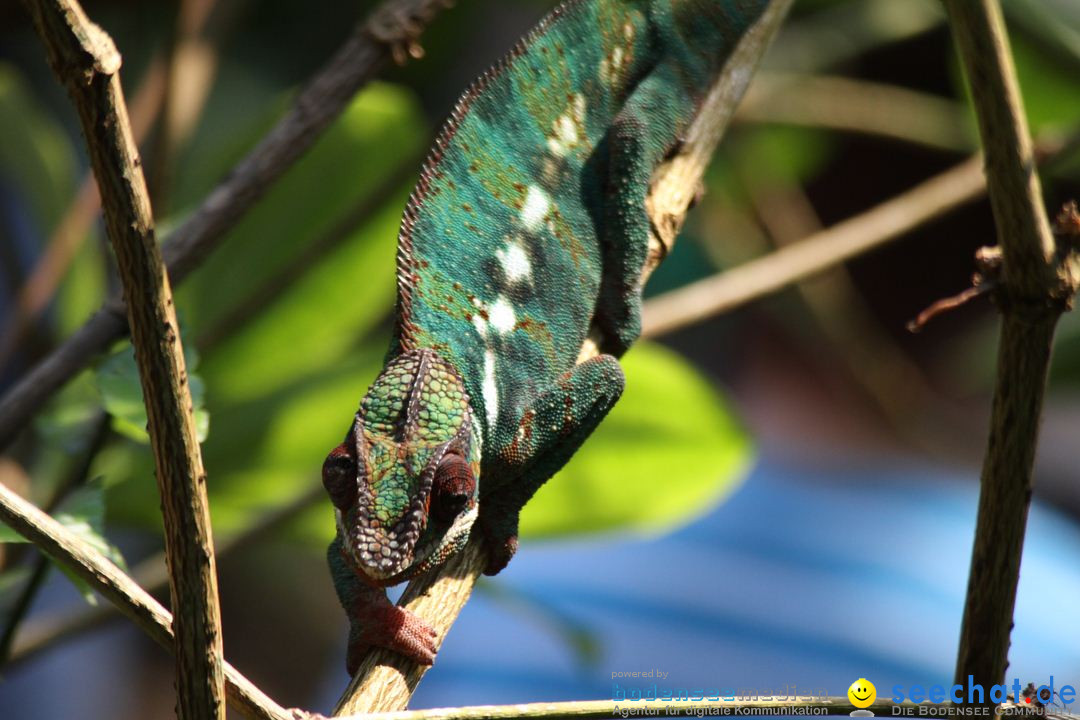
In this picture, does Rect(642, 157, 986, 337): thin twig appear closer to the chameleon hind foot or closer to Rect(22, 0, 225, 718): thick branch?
the chameleon hind foot

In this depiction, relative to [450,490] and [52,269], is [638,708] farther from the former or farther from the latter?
[52,269]

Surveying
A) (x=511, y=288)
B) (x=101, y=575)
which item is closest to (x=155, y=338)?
(x=101, y=575)

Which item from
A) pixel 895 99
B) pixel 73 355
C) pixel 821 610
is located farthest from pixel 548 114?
pixel 821 610

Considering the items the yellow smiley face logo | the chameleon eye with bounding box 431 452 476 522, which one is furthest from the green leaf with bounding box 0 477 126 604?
the yellow smiley face logo

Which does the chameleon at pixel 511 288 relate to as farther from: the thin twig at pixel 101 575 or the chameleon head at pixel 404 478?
the thin twig at pixel 101 575

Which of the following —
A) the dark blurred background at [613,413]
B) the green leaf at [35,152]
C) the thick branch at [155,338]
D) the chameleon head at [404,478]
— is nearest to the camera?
the thick branch at [155,338]

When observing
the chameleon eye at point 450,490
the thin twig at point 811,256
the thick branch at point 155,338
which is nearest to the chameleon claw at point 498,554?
the chameleon eye at point 450,490

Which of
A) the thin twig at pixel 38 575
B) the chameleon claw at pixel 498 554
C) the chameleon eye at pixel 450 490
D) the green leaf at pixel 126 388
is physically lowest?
the thin twig at pixel 38 575
